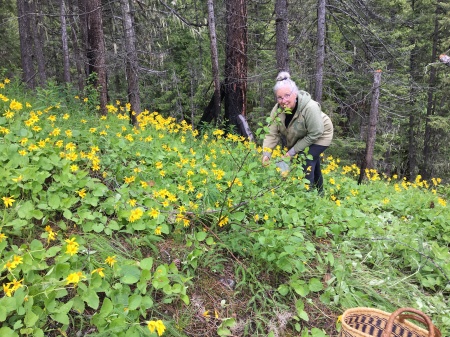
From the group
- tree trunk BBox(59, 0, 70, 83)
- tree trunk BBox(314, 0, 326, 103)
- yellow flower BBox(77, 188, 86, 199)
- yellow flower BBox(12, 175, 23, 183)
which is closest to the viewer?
yellow flower BBox(12, 175, 23, 183)

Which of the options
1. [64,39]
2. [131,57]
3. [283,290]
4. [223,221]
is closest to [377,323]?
[283,290]

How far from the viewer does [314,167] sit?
4219 mm

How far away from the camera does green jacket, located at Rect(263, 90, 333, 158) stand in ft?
12.4

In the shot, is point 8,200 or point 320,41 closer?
point 8,200

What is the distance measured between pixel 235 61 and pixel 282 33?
1.15 metres

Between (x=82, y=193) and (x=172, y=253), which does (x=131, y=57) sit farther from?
(x=172, y=253)

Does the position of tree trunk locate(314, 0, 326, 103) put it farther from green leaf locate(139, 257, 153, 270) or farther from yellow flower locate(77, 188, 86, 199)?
green leaf locate(139, 257, 153, 270)

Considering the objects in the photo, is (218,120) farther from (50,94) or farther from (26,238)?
(26,238)

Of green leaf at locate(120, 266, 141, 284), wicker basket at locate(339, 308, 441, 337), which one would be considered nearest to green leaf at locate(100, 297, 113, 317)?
green leaf at locate(120, 266, 141, 284)

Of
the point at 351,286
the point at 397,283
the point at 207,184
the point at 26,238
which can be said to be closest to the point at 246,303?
the point at 351,286

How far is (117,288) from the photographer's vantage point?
1.77 m

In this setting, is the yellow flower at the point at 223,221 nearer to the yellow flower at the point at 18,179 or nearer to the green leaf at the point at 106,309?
the green leaf at the point at 106,309

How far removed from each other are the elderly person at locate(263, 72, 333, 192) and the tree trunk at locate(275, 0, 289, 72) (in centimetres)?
325

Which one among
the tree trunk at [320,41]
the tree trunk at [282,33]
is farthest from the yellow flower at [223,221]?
the tree trunk at [320,41]
